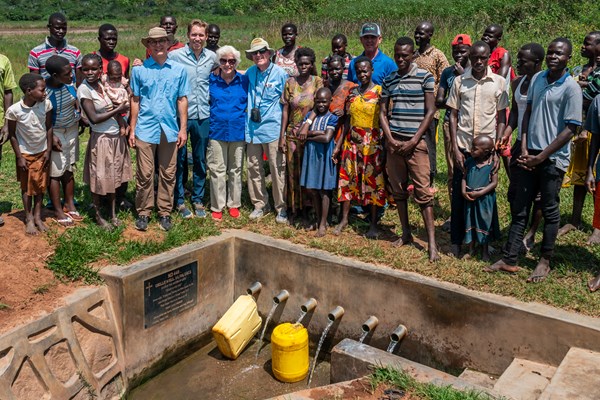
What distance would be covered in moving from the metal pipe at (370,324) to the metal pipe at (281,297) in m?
0.95

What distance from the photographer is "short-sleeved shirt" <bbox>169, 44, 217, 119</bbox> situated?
6809mm

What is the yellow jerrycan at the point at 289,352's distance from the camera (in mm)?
5746

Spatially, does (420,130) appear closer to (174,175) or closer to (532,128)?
(532,128)

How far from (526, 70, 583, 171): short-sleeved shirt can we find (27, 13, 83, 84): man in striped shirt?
15.3ft

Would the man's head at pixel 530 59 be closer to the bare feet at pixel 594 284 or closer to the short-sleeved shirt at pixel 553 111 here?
the short-sleeved shirt at pixel 553 111

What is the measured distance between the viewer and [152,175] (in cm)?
656

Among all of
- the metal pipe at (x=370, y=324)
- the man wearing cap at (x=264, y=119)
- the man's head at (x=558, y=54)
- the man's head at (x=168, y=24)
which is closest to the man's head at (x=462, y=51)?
the man's head at (x=558, y=54)

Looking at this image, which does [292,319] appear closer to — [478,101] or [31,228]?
[31,228]

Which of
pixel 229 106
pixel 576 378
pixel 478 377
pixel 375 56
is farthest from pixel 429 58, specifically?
pixel 576 378

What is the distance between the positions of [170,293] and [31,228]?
1.51 m

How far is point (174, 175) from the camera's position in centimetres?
668

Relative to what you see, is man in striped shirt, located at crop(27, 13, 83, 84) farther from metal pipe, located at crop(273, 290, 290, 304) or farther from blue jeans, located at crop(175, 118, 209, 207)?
metal pipe, located at crop(273, 290, 290, 304)

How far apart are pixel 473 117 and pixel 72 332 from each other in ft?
13.1

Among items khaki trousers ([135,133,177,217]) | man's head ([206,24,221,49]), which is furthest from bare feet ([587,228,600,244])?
man's head ([206,24,221,49])
